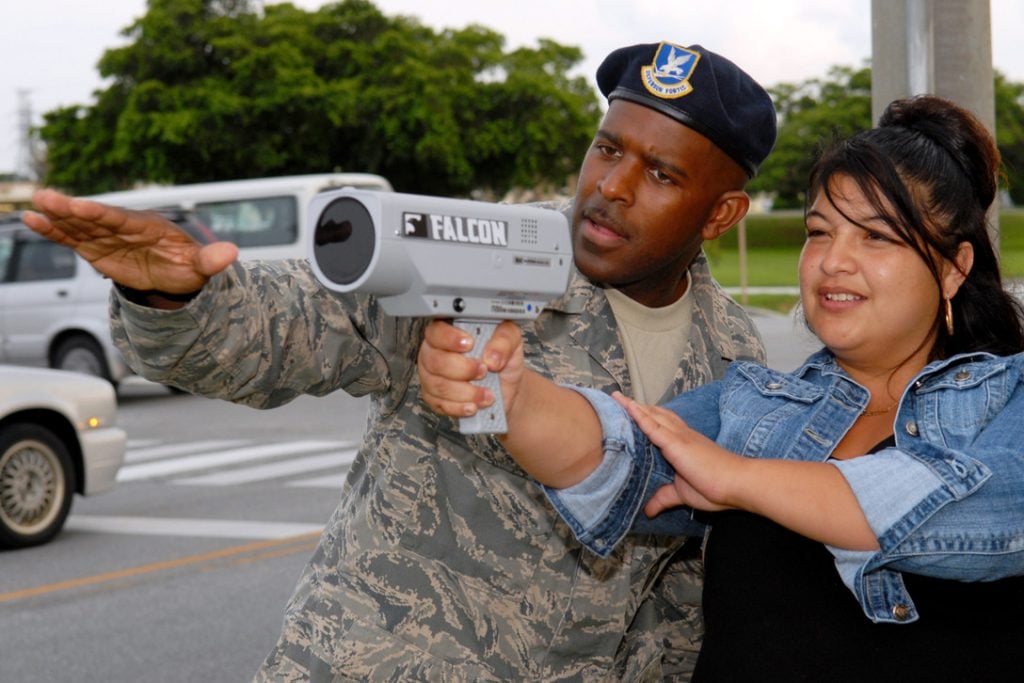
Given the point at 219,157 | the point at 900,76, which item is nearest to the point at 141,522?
the point at 900,76

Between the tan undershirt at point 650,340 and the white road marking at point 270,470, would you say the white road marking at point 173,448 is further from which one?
the tan undershirt at point 650,340

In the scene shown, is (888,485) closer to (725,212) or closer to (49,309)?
(725,212)

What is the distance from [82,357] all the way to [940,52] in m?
13.9

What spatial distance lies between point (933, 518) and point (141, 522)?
26.0 ft

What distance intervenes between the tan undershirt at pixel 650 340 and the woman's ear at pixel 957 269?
1.89ft

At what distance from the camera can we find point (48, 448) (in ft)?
27.7

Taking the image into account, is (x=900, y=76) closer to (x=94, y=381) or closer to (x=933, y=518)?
(x=933, y=518)

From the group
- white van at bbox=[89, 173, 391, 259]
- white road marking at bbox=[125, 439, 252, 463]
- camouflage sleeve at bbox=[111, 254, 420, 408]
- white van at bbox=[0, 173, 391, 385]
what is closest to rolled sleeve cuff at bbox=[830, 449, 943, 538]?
camouflage sleeve at bbox=[111, 254, 420, 408]

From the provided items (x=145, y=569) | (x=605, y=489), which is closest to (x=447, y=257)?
(x=605, y=489)

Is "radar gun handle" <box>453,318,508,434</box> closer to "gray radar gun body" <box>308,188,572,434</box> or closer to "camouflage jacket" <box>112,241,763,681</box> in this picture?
"gray radar gun body" <box>308,188,572,434</box>

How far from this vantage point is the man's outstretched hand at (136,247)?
1780 millimetres

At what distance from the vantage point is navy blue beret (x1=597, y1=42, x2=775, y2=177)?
2.67 metres

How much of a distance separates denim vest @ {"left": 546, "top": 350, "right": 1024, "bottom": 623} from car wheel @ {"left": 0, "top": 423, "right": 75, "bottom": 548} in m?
6.61

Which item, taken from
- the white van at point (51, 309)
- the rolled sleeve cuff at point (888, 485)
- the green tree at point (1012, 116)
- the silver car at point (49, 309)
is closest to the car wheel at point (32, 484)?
the rolled sleeve cuff at point (888, 485)
